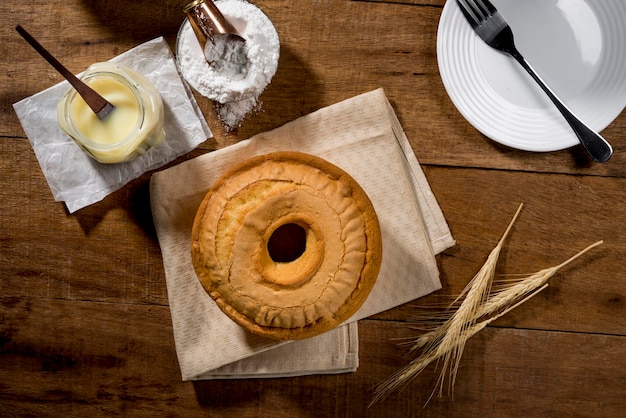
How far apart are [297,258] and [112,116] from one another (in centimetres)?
50

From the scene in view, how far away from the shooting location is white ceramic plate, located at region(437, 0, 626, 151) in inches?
50.4

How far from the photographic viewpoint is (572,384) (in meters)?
1.43

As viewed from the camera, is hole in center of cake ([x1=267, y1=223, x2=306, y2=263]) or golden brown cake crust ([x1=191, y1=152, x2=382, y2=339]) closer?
golden brown cake crust ([x1=191, y1=152, x2=382, y2=339])

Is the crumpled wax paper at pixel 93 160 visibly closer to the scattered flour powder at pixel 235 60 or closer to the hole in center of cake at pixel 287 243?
the scattered flour powder at pixel 235 60

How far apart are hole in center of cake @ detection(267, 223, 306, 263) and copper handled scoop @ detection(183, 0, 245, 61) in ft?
1.39

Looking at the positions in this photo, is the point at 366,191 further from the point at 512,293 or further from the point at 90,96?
the point at 90,96

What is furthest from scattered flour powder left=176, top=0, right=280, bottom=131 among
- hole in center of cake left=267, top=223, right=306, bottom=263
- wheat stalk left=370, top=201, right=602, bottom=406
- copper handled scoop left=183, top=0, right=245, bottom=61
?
wheat stalk left=370, top=201, right=602, bottom=406

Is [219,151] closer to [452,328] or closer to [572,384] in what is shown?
[452,328]

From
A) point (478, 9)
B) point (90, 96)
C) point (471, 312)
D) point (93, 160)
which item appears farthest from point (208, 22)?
point (471, 312)

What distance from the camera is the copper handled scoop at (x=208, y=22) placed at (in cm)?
115

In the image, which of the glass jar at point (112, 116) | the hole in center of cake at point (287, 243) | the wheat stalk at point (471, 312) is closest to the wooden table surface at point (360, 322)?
the wheat stalk at point (471, 312)

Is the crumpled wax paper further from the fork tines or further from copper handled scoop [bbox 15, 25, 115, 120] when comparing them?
the fork tines

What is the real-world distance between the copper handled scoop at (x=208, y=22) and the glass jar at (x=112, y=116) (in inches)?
7.3

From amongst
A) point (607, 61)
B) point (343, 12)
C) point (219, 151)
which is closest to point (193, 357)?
point (219, 151)
